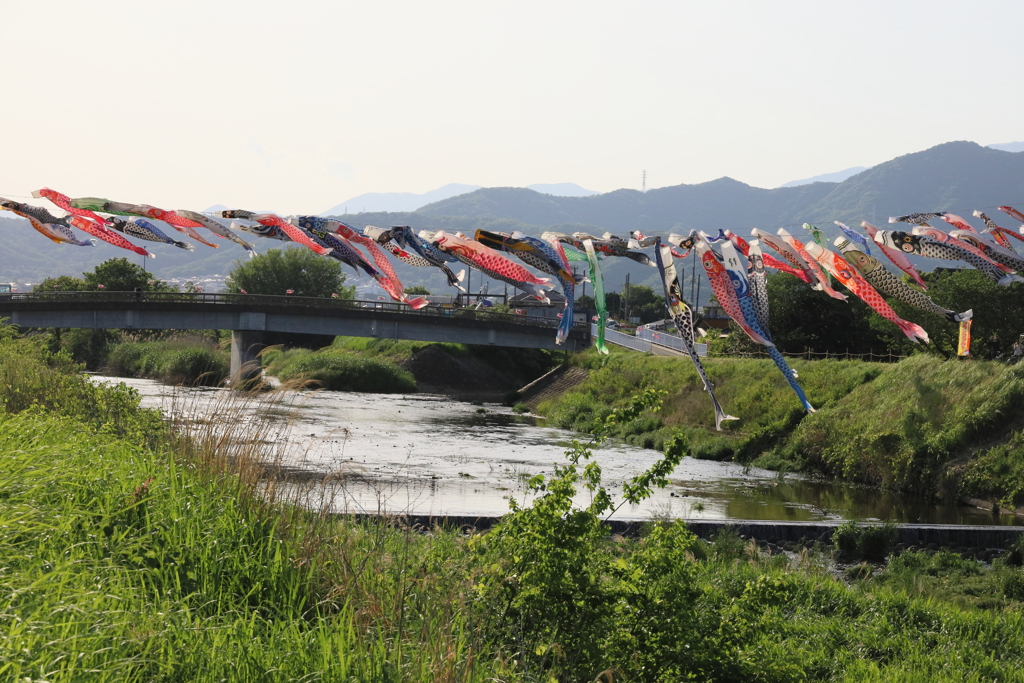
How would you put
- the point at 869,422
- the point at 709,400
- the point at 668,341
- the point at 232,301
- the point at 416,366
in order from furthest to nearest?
1. the point at 416,366
2. the point at 232,301
3. the point at 668,341
4. the point at 709,400
5. the point at 869,422

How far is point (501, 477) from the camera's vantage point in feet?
79.0

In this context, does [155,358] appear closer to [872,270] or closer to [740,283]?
[740,283]

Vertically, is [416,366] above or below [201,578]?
below

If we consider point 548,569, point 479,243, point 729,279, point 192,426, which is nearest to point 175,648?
point 548,569

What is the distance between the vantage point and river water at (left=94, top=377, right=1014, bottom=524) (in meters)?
18.8

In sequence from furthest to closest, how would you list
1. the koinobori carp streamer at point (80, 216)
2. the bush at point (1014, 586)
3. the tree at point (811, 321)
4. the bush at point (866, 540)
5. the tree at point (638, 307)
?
1. the tree at point (638, 307)
2. the tree at point (811, 321)
3. the koinobori carp streamer at point (80, 216)
4. the bush at point (866, 540)
5. the bush at point (1014, 586)

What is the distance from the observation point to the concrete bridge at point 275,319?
168 feet

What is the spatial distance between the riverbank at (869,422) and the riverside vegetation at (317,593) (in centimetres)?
1643

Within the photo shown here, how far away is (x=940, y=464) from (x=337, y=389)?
39.7 metres

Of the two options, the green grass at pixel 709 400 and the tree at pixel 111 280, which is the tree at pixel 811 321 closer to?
the green grass at pixel 709 400

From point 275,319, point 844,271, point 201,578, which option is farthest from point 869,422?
point 275,319

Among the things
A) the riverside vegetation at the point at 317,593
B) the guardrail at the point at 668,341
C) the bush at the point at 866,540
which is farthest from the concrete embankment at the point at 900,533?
the guardrail at the point at 668,341

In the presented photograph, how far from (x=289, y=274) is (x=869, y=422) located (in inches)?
2844

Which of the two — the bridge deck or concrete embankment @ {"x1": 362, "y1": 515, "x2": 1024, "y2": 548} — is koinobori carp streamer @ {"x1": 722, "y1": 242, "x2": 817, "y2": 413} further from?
the bridge deck
